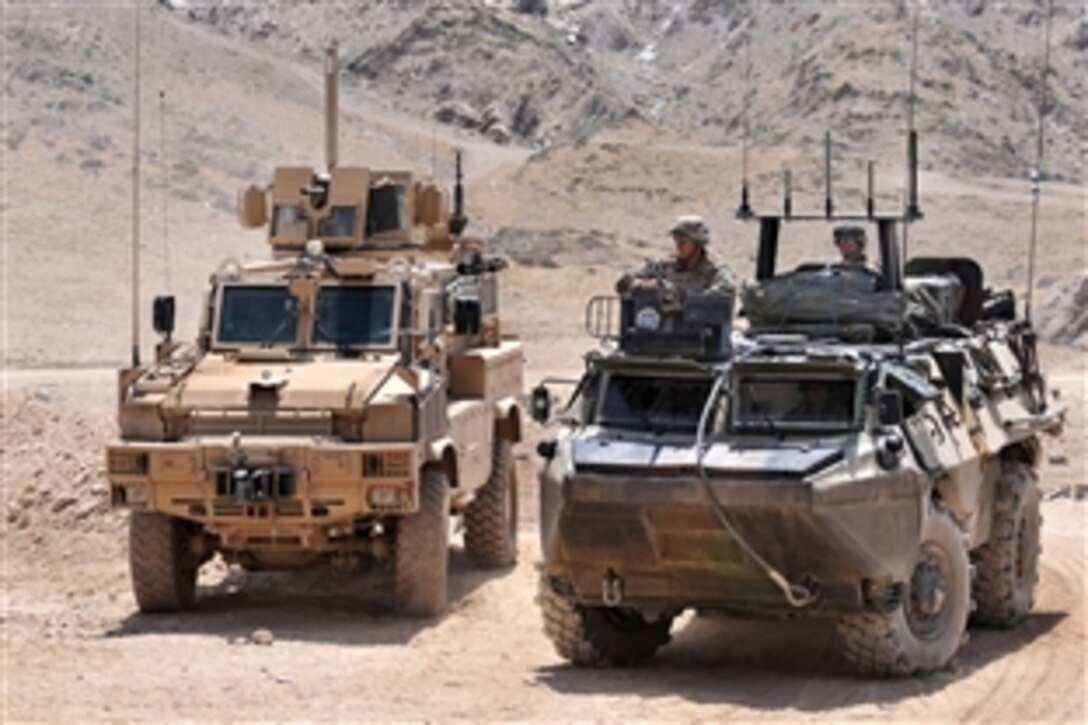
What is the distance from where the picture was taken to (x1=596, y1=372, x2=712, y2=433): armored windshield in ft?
42.8

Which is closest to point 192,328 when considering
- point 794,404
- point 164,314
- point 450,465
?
point 164,314

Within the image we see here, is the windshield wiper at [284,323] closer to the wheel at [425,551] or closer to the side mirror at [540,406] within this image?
the wheel at [425,551]

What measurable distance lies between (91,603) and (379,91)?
6828cm

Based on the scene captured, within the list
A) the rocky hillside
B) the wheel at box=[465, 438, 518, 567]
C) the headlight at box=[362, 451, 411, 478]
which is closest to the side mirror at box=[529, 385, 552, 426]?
the headlight at box=[362, 451, 411, 478]

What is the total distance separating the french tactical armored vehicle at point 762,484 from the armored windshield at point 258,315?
3184 millimetres

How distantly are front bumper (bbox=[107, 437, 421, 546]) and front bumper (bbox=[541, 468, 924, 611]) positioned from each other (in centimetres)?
229

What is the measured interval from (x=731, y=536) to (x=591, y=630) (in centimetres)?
135

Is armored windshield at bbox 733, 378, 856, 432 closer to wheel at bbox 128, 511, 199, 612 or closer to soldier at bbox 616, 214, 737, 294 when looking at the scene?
soldier at bbox 616, 214, 737, 294

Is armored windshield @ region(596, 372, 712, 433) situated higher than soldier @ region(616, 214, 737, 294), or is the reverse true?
soldier @ region(616, 214, 737, 294)

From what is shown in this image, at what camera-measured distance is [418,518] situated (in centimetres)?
1553

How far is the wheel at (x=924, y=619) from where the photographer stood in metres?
12.7

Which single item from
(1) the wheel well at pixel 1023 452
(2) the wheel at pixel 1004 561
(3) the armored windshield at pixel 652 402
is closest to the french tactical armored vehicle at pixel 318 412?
(3) the armored windshield at pixel 652 402

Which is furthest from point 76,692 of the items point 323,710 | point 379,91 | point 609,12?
point 609,12

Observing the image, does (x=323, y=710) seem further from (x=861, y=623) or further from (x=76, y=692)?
(x=861, y=623)
